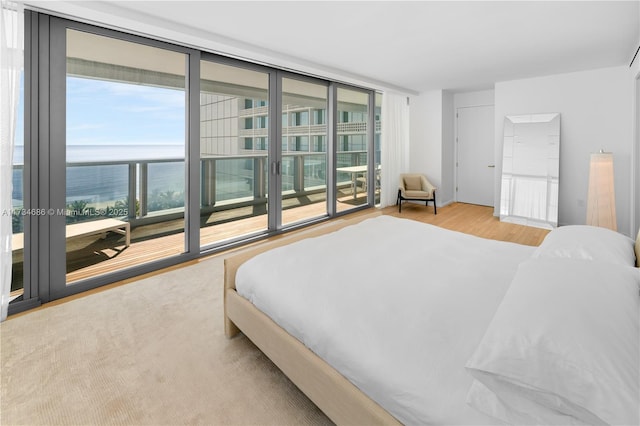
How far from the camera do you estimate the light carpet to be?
1647mm

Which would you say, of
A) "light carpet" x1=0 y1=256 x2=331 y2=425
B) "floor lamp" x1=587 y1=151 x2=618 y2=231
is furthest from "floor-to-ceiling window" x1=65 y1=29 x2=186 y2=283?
"floor lamp" x1=587 y1=151 x2=618 y2=231

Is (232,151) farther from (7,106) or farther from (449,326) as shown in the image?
(449,326)

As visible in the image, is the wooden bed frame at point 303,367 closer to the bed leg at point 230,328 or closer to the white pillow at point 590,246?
the bed leg at point 230,328

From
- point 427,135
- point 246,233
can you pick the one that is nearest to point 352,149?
point 427,135

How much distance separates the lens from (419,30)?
11.2 ft

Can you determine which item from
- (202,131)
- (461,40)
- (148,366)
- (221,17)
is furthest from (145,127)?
(461,40)

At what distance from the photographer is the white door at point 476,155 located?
6836 mm

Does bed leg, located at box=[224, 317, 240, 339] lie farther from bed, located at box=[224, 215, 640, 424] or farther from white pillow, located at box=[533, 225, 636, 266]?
white pillow, located at box=[533, 225, 636, 266]

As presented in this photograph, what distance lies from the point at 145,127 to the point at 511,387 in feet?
12.4

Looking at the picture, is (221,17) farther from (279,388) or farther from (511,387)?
(511,387)

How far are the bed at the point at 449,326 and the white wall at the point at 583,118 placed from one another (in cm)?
407

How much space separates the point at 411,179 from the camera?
278 inches

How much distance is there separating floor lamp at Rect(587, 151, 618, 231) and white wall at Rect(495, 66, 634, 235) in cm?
81

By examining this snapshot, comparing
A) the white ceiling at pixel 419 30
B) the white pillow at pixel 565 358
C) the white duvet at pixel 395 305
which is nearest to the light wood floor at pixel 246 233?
the white duvet at pixel 395 305
